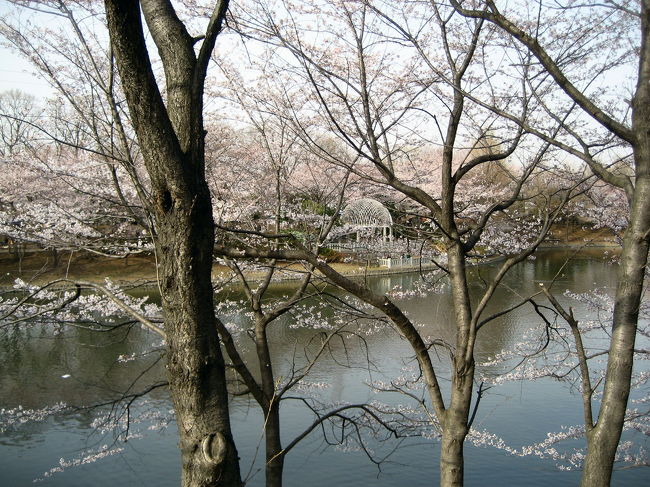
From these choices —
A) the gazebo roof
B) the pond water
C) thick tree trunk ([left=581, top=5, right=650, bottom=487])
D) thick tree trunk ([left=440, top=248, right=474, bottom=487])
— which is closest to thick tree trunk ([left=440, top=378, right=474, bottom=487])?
thick tree trunk ([left=440, top=248, right=474, bottom=487])

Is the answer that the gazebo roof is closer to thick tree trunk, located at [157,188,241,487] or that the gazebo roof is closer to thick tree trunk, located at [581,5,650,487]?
thick tree trunk, located at [581,5,650,487]

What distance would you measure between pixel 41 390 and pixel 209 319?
7355 mm

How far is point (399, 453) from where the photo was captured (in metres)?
6.38

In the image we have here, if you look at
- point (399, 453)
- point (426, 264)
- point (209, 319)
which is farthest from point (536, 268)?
point (209, 319)

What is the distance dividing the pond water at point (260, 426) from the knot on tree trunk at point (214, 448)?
258 cm

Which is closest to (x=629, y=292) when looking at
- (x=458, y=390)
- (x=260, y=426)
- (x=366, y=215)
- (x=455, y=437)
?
(x=458, y=390)

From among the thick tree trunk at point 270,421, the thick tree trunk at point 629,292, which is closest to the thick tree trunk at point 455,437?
the thick tree trunk at point 629,292

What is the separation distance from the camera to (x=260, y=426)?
6.70m

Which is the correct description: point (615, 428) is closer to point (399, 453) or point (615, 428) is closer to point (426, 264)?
point (399, 453)

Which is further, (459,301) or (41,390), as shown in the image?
(41,390)

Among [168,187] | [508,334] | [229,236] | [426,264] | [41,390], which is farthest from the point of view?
[426,264]

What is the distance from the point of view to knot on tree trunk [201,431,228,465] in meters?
1.54

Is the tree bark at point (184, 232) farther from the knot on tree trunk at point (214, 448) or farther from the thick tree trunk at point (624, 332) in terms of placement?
the thick tree trunk at point (624, 332)

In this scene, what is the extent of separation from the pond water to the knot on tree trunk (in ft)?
8.47
